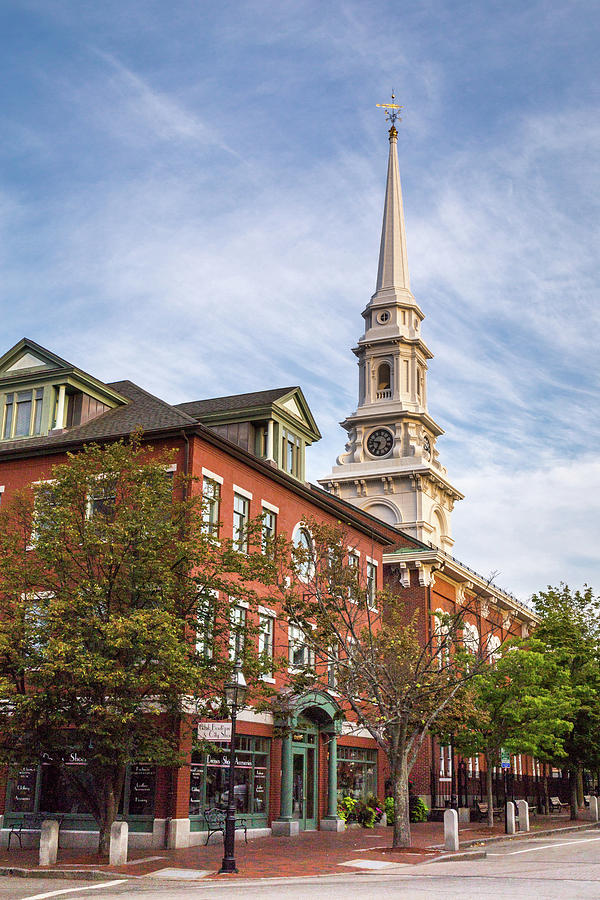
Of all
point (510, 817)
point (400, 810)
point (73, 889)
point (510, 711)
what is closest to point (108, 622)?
point (73, 889)

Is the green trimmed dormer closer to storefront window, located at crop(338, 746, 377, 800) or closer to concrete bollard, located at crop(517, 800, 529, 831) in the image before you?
storefront window, located at crop(338, 746, 377, 800)

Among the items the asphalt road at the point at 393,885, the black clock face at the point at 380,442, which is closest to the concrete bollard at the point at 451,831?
the asphalt road at the point at 393,885

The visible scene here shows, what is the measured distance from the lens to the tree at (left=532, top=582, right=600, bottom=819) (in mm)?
41438

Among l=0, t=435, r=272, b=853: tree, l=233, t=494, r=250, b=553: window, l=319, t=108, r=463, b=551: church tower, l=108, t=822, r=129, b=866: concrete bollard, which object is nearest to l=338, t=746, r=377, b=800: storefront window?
l=233, t=494, r=250, b=553: window

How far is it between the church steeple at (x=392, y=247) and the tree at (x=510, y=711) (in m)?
39.7

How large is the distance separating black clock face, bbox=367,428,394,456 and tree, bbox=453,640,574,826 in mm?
31719

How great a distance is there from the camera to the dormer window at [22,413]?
1206 inches

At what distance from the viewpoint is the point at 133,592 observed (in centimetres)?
2245

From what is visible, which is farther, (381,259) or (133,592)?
(381,259)

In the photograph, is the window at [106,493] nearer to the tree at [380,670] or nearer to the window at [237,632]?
the window at [237,632]

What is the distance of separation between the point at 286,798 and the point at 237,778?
2.37m

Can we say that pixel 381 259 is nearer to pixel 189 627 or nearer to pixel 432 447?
pixel 432 447

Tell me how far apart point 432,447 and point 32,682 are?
49466 mm

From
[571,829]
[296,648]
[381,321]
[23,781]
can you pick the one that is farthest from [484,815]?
[381,321]
